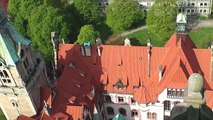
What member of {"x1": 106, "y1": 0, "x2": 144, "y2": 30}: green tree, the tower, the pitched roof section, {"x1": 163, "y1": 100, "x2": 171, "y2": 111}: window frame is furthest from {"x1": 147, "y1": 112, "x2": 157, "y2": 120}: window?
{"x1": 106, "y1": 0, "x2": 144, "y2": 30}: green tree

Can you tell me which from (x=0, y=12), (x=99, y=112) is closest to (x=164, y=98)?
(x=99, y=112)

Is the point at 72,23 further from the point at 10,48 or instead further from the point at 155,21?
the point at 10,48

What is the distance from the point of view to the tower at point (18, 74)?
34781 mm

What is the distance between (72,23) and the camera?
73438 millimetres

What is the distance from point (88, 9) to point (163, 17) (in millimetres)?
20356

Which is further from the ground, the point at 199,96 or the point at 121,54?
the point at 199,96

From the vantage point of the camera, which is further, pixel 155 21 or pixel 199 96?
pixel 155 21

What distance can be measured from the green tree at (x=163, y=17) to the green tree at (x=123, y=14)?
19.3 ft

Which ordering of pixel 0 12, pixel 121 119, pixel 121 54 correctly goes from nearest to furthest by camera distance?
pixel 0 12
pixel 121 119
pixel 121 54

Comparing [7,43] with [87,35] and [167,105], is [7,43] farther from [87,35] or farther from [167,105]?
[87,35]

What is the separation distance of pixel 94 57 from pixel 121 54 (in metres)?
4.78

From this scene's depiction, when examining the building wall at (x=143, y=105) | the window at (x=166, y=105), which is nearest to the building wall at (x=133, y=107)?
the building wall at (x=143, y=105)

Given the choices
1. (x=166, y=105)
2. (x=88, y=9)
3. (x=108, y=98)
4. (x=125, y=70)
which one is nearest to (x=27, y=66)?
(x=125, y=70)

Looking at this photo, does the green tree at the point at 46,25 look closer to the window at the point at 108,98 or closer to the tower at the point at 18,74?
the window at the point at 108,98
